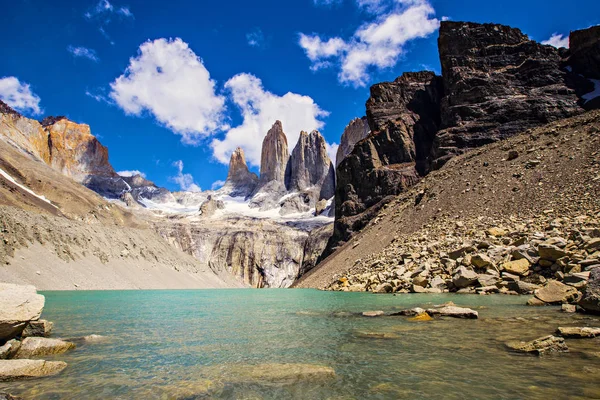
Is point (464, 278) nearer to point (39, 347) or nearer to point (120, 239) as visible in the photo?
point (39, 347)

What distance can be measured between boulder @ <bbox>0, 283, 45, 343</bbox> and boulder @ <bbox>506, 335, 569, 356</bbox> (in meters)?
12.7

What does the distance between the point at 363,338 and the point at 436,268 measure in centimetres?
1885

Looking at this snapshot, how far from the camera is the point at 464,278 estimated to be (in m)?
23.2

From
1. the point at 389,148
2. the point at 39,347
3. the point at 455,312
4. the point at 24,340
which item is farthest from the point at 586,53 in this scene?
the point at 24,340

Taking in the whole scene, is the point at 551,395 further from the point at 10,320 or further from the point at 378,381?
the point at 10,320

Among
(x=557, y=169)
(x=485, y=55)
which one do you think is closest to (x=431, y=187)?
(x=557, y=169)

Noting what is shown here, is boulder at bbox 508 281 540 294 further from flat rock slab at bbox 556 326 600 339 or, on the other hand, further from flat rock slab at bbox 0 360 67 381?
flat rock slab at bbox 0 360 67 381

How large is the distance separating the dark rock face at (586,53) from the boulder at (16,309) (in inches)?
3221

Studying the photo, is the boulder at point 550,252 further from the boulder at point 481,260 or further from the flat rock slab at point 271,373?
the flat rock slab at point 271,373

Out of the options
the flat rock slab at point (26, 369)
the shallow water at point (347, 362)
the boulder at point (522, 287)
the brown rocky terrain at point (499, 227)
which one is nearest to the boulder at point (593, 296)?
the brown rocky terrain at point (499, 227)

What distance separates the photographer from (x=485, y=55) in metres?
70.6

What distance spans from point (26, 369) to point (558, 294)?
1818cm

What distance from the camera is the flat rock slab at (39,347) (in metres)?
9.09

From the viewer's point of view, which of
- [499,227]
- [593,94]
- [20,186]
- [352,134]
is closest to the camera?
[499,227]
